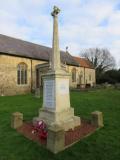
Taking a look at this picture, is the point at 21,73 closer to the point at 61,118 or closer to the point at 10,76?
the point at 10,76

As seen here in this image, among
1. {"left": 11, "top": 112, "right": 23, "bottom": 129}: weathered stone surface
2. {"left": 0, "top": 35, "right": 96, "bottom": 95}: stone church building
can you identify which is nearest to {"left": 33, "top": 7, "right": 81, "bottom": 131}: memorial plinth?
{"left": 11, "top": 112, "right": 23, "bottom": 129}: weathered stone surface

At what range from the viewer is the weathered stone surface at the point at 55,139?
5453 mm

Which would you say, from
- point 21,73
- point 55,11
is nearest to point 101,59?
point 21,73

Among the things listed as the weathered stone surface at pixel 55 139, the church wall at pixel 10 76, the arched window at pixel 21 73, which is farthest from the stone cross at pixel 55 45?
the arched window at pixel 21 73

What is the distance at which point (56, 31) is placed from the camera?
797 cm

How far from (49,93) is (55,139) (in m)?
2.59

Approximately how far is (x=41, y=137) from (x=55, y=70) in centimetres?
261

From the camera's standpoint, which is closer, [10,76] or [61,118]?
[61,118]

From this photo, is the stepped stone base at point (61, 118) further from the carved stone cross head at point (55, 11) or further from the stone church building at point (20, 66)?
the stone church building at point (20, 66)

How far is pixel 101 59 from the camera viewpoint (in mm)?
66500

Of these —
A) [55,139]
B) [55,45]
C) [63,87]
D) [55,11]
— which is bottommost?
[55,139]

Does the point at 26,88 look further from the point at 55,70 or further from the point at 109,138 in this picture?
the point at 109,138

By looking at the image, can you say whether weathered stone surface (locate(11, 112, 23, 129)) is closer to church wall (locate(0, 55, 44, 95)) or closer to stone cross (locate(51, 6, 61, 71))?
stone cross (locate(51, 6, 61, 71))

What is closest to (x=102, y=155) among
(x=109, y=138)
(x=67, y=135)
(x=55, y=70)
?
(x=109, y=138)
